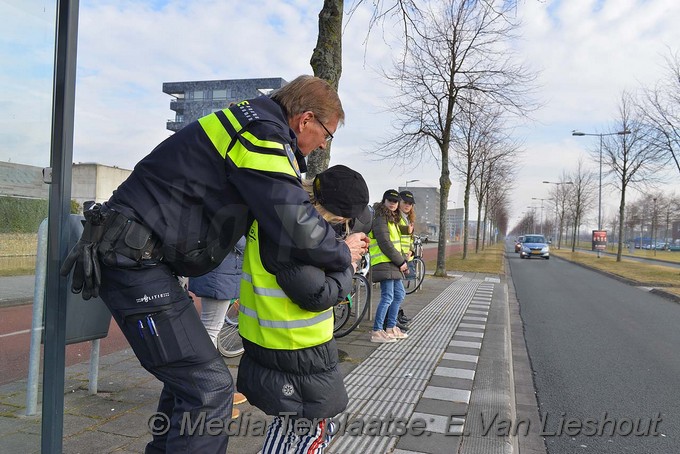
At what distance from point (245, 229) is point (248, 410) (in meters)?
2.12

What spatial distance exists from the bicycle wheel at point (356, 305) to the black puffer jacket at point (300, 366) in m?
4.26

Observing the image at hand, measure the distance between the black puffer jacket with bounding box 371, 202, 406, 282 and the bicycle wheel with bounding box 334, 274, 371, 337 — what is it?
0.41 m

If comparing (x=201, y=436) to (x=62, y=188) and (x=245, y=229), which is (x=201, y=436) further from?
(x=62, y=188)

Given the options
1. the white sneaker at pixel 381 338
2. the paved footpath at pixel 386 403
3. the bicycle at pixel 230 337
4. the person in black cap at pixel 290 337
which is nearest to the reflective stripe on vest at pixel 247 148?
the person in black cap at pixel 290 337

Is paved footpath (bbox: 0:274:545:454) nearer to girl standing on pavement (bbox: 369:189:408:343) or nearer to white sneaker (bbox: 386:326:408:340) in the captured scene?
white sneaker (bbox: 386:326:408:340)

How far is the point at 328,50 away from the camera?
18.1 ft

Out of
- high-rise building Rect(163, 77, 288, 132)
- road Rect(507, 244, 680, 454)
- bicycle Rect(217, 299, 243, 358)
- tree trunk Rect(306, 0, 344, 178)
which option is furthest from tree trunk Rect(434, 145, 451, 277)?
high-rise building Rect(163, 77, 288, 132)

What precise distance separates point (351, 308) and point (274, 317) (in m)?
4.89

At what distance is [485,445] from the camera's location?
326 cm

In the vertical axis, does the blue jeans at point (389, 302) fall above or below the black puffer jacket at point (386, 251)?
below

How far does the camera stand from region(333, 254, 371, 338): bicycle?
648cm

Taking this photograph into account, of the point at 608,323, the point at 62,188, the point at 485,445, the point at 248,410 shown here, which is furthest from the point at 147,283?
the point at 608,323

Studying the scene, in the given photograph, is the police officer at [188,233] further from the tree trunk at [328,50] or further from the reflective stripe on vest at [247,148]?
the tree trunk at [328,50]

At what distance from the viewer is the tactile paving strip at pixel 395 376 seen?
3.27m
